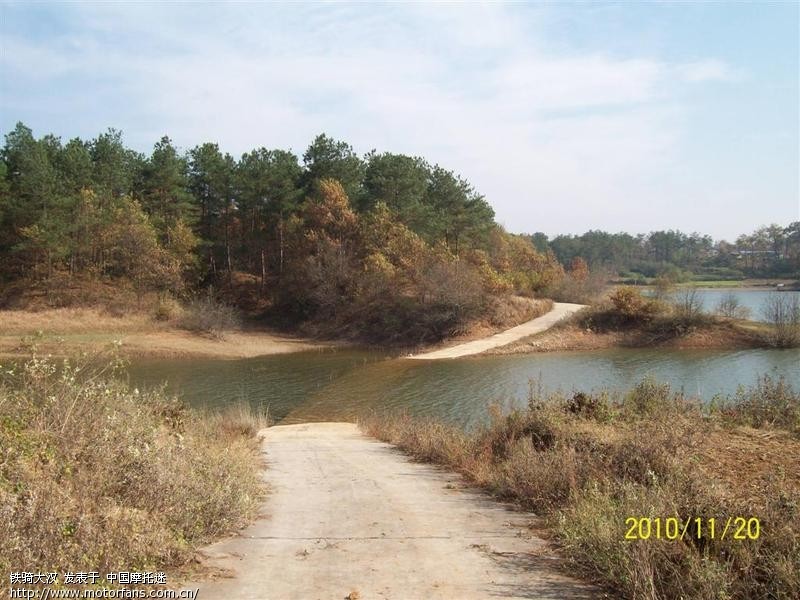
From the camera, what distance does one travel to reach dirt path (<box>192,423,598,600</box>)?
173 inches

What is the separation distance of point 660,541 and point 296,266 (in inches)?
1977

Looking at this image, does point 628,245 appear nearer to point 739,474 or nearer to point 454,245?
point 454,245

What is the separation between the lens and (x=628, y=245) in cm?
13362

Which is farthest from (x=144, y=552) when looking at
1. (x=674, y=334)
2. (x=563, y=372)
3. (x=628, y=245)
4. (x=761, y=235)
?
(x=628, y=245)

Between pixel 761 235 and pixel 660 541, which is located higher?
pixel 761 235

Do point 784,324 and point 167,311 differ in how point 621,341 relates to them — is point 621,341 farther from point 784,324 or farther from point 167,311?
point 167,311

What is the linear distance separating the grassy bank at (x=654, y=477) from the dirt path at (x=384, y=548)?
1.38ft

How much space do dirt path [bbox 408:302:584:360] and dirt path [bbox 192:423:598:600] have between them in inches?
1137

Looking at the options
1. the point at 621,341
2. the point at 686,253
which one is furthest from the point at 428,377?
the point at 686,253

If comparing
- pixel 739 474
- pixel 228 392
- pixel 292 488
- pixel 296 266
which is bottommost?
pixel 228 392

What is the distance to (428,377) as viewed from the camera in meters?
29.9

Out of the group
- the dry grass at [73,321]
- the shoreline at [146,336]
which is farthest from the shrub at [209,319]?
the dry grass at [73,321]
